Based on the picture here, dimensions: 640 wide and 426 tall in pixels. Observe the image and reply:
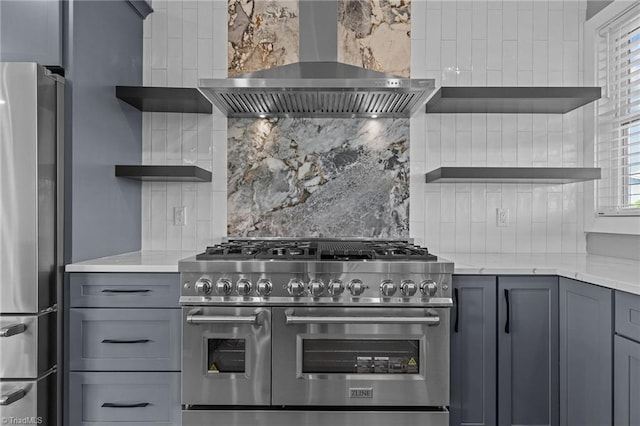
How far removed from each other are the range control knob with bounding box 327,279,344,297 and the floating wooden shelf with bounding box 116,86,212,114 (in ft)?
4.24

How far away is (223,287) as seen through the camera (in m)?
2.02

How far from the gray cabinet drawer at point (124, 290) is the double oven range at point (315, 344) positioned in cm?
10

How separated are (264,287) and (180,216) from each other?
44.1 inches

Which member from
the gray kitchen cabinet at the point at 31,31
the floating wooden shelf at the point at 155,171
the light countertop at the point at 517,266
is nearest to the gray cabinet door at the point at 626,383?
the light countertop at the point at 517,266

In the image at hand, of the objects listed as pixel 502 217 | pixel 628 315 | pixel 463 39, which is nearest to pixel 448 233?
pixel 502 217

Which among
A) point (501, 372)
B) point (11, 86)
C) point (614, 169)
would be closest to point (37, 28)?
point (11, 86)

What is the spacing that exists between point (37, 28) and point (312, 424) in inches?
84.6

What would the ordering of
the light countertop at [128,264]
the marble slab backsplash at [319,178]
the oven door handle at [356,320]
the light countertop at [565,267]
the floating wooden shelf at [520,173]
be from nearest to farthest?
the light countertop at [565,267], the oven door handle at [356,320], the light countertop at [128,264], the floating wooden shelf at [520,173], the marble slab backsplash at [319,178]

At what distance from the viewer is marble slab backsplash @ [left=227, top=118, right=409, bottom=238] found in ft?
9.43

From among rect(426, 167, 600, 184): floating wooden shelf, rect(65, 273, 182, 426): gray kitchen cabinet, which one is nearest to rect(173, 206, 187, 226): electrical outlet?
rect(65, 273, 182, 426): gray kitchen cabinet

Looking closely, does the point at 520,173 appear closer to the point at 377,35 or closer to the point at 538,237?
the point at 538,237

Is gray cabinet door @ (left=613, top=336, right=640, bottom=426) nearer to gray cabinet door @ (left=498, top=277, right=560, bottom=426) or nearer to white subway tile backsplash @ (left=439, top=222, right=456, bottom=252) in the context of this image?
gray cabinet door @ (left=498, top=277, right=560, bottom=426)

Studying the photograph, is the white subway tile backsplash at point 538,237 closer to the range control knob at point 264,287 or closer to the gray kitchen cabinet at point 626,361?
the gray kitchen cabinet at point 626,361

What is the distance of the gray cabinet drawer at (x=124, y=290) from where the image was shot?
6.87ft
